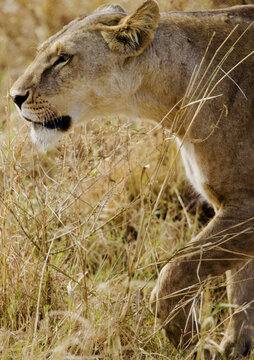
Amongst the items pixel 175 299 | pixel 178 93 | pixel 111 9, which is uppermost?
pixel 111 9

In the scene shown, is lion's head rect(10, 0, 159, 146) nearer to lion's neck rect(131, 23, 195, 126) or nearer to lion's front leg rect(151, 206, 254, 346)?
lion's neck rect(131, 23, 195, 126)

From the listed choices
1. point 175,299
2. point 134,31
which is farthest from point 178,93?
point 175,299

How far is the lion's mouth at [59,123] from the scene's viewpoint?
2.91m

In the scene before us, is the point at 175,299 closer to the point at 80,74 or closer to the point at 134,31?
the point at 80,74

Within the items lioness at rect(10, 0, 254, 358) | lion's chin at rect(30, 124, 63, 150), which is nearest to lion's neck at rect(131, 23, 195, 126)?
lioness at rect(10, 0, 254, 358)

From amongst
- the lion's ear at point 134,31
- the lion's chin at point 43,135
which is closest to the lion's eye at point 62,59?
the lion's ear at point 134,31

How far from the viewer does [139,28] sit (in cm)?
281

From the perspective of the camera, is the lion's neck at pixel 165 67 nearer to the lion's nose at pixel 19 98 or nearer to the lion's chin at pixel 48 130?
the lion's chin at pixel 48 130

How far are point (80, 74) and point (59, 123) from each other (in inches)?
9.8

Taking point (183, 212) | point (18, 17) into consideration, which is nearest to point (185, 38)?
point (183, 212)

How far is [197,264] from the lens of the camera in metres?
2.69

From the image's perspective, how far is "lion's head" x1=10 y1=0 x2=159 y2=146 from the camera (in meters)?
2.85

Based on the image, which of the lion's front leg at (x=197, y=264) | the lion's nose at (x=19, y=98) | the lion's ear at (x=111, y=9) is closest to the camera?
the lion's front leg at (x=197, y=264)

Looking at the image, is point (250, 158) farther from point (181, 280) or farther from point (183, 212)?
point (183, 212)
